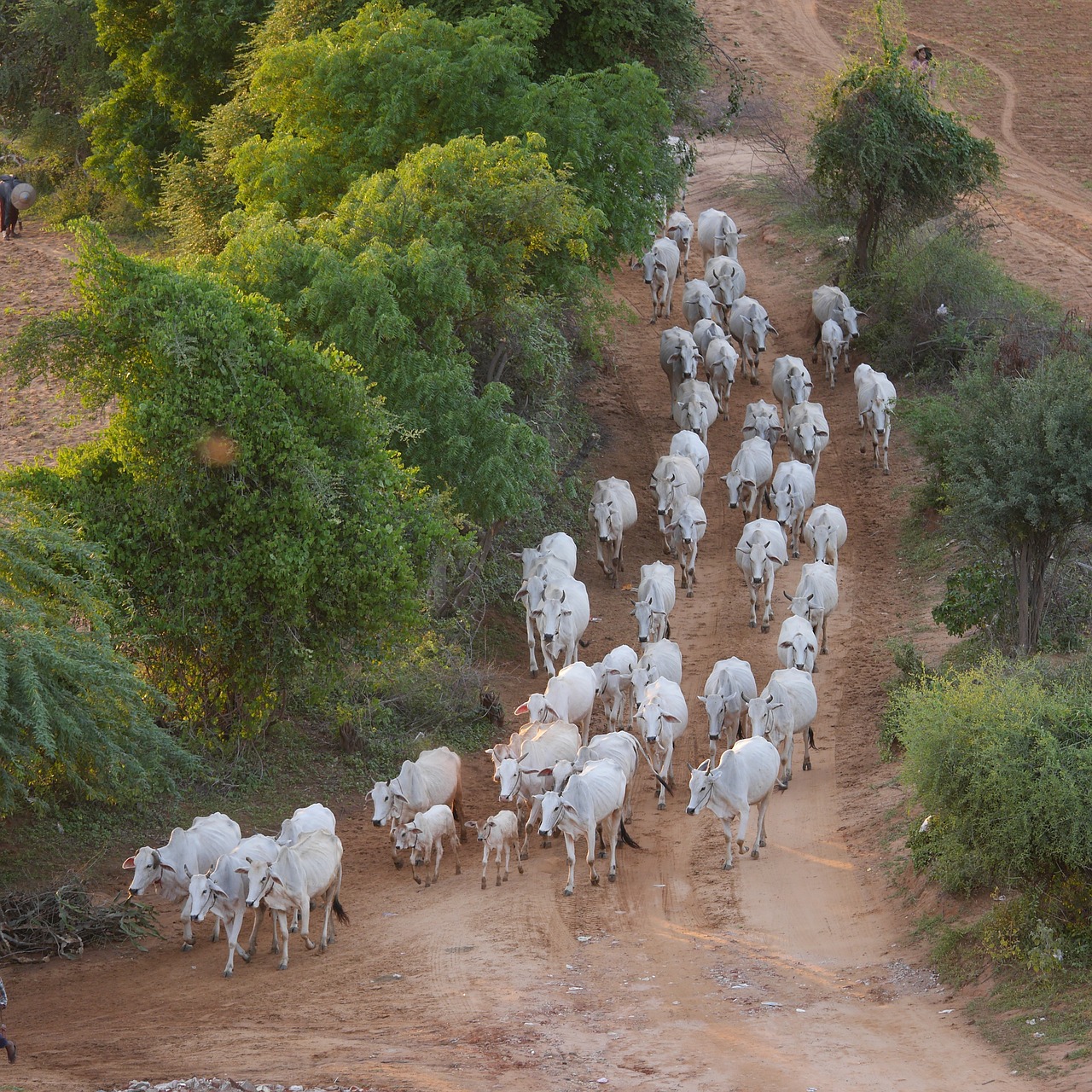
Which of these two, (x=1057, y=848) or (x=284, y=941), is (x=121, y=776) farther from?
(x=1057, y=848)

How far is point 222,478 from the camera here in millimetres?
15445

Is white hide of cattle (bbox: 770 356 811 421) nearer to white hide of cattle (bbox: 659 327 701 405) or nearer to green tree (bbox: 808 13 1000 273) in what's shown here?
white hide of cattle (bbox: 659 327 701 405)

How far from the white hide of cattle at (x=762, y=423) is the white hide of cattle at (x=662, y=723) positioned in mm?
8864

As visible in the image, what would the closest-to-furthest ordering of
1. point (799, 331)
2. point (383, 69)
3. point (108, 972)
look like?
point (108, 972), point (383, 69), point (799, 331)

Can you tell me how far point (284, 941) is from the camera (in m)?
12.6

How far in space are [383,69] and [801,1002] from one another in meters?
14.9

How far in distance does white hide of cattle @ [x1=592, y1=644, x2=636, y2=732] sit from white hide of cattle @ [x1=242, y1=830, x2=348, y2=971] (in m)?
4.83

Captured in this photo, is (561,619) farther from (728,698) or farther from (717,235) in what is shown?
(717,235)

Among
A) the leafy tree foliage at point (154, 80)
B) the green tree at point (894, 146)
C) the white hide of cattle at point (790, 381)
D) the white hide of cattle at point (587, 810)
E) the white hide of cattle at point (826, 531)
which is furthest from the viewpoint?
the leafy tree foliage at point (154, 80)

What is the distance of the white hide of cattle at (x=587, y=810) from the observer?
1386 centimetres

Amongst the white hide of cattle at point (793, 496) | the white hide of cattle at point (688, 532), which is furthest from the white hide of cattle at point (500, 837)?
the white hide of cattle at point (793, 496)

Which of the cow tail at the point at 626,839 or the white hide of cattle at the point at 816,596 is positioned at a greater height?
the white hide of cattle at the point at 816,596

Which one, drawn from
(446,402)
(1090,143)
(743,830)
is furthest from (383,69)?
(1090,143)

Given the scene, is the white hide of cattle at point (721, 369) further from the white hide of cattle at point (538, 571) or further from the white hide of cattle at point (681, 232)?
the white hide of cattle at point (538, 571)
